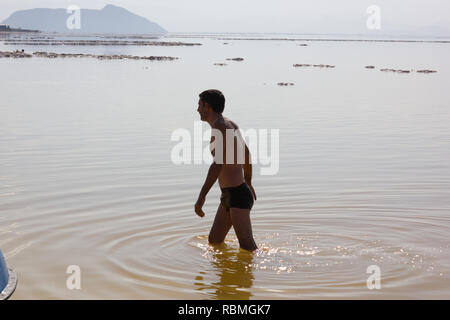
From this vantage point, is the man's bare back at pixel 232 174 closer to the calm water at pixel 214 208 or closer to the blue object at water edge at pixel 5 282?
the calm water at pixel 214 208

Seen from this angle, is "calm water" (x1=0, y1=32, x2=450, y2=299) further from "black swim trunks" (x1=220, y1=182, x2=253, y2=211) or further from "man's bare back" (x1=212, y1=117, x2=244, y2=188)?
"man's bare back" (x1=212, y1=117, x2=244, y2=188)

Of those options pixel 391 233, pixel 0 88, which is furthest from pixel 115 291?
pixel 0 88

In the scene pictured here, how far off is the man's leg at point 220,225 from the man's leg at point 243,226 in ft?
0.63

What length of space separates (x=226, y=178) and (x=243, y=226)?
54 cm

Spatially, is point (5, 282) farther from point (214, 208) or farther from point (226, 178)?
point (214, 208)

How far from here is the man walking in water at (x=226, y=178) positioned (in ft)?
21.3

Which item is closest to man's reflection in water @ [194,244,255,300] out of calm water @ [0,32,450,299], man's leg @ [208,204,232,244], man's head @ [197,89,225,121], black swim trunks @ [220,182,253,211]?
calm water @ [0,32,450,299]

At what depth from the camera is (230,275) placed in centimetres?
669

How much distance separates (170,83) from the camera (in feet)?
105

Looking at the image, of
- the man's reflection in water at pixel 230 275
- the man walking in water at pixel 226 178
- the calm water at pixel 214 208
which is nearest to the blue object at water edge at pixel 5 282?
the calm water at pixel 214 208

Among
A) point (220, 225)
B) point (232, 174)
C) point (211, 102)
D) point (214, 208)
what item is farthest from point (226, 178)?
point (214, 208)

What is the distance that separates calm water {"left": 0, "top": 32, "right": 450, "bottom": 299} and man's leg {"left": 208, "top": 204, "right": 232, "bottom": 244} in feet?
0.61

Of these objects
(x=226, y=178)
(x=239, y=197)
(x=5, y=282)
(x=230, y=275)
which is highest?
(x=226, y=178)

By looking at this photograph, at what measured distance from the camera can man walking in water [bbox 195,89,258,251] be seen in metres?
6.50
